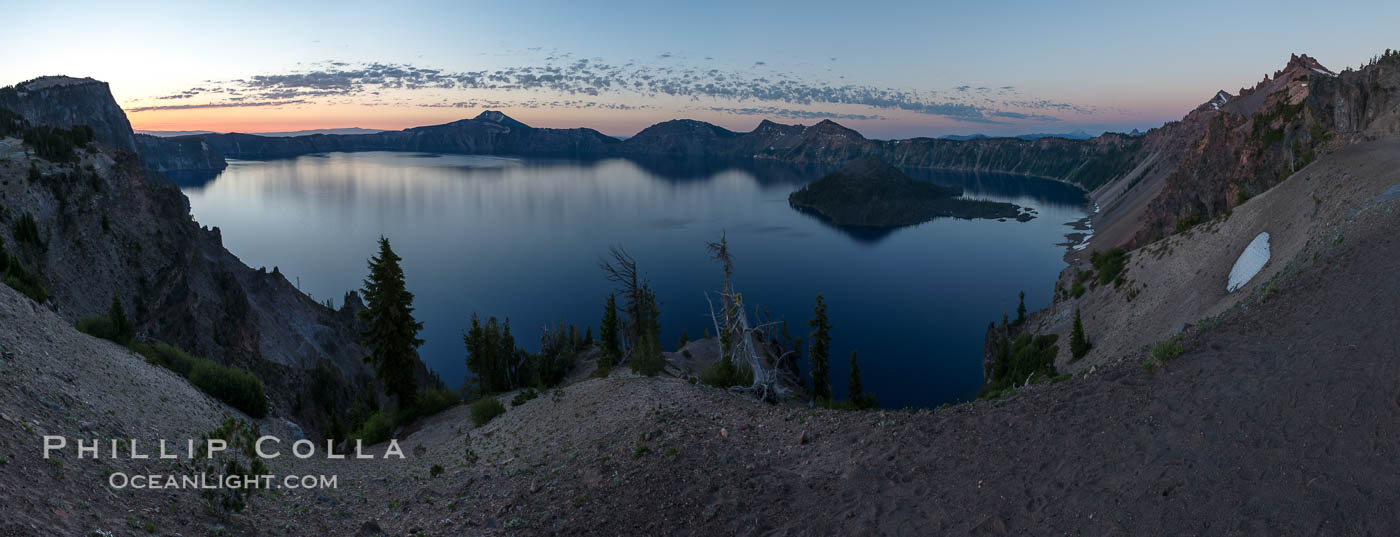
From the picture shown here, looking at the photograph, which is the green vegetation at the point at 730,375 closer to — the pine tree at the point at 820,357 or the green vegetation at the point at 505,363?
the green vegetation at the point at 505,363

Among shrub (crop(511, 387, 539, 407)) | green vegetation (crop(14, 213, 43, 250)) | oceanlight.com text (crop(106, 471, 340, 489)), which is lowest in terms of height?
shrub (crop(511, 387, 539, 407))

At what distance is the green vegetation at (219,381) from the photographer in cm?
2473

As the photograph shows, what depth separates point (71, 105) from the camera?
14362 centimetres

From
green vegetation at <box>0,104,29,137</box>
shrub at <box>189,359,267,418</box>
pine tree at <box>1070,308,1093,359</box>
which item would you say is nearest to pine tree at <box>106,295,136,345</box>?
shrub at <box>189,359,267,418</box>

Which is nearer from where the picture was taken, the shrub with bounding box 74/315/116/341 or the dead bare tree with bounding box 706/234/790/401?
the dead bare tree with bounding box 706/234/790/401

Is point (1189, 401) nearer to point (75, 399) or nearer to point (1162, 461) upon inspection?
point (1162, 461)

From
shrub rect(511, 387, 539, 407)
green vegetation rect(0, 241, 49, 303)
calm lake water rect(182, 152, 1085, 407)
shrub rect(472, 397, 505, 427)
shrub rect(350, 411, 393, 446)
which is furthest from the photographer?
calm lake water rect(182, 152, 1085, 407)

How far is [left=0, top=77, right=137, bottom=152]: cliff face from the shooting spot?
5027 inches

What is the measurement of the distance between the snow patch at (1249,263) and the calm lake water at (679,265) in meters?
27.9

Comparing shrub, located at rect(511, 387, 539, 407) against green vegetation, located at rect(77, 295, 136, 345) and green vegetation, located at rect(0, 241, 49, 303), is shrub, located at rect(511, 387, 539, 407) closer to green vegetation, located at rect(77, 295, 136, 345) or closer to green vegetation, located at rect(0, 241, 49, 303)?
green vegetation, located at rect(77, 295, 136, 345)

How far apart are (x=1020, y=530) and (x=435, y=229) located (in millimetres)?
136049

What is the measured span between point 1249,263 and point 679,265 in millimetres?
77111

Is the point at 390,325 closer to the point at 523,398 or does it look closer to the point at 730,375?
the point at 523,398

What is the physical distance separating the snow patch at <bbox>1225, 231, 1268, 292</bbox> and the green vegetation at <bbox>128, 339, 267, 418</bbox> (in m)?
42.1
